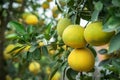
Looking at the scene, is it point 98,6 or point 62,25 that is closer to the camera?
point 98,6

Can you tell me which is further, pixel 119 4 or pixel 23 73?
pixel 23 73

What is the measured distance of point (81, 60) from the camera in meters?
1.34

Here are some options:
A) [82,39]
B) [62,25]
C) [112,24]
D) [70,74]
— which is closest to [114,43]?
[112,24]

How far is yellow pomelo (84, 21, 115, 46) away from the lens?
1234mm

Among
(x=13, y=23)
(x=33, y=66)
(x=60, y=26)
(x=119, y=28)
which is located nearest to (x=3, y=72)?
(x=33, y=66)

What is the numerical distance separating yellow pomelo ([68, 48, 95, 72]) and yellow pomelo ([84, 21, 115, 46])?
11 centimetres

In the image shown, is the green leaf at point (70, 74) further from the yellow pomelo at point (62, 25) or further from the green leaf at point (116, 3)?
the green leaf at point (116, 3)

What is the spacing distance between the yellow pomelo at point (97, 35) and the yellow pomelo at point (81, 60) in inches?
4.3

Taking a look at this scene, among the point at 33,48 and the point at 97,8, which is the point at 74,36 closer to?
the point at 97,8

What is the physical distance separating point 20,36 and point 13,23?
11cm

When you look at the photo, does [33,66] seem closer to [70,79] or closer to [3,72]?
[3,72]

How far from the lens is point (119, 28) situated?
1.16 metres

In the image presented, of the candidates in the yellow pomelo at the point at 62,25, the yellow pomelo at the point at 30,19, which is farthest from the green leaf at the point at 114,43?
the yellow pomelo at the point at 30,19

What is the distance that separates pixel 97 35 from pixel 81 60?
5.8 inches
